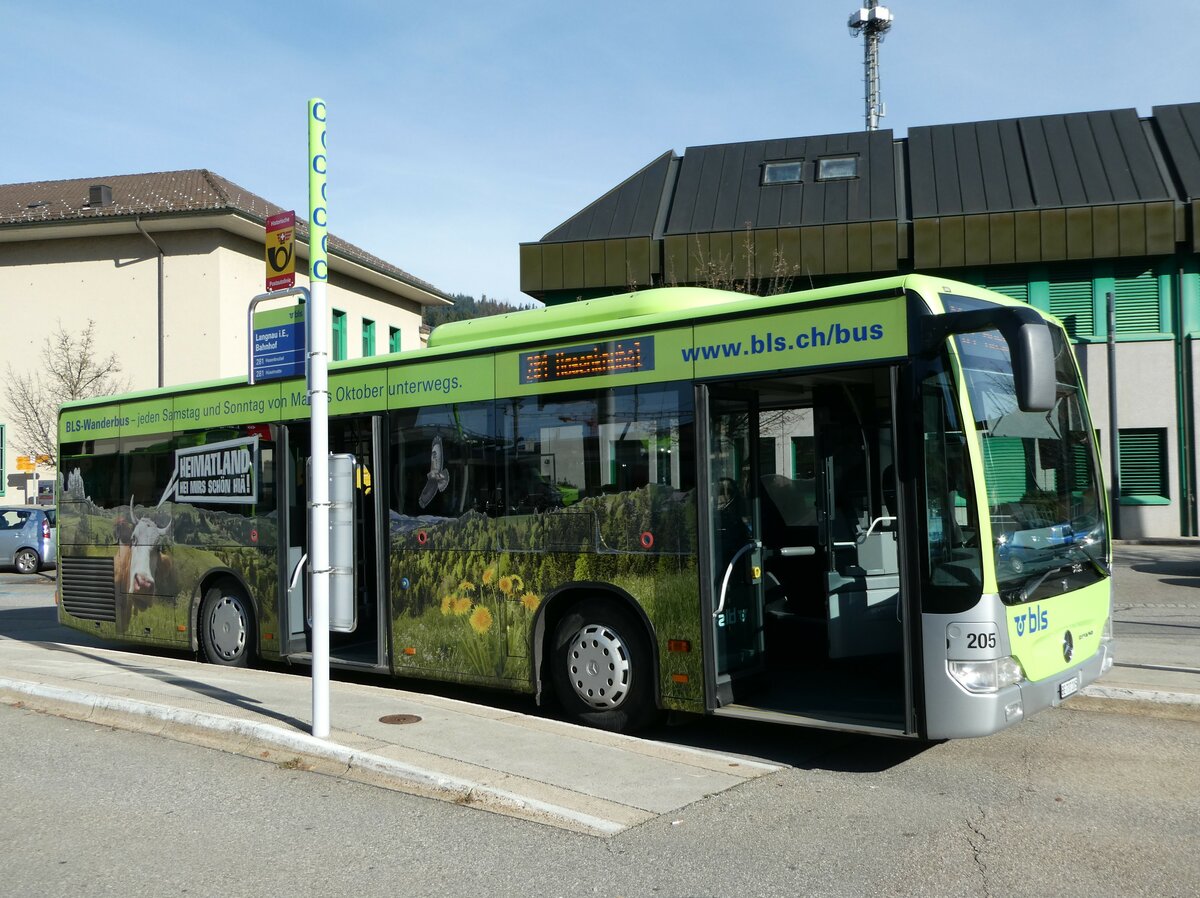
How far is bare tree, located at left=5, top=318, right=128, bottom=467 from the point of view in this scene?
3438 centimetres

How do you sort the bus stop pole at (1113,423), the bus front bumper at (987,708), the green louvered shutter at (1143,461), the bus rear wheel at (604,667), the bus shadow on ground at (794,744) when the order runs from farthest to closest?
1. the green louvered shutter at (1143,461)
2. the bus stop pole at (1113,423)
3. the bus rear wheel at (604,667)
4. the bus shadow on ground at (794,744)
5. the bus front bumper at (987,708)

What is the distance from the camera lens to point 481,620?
8617 millimetres

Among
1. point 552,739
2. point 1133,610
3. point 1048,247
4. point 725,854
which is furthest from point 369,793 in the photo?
point 1048,247

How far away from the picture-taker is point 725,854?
17.4 ft

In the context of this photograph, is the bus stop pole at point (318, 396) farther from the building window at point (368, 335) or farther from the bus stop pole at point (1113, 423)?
the building window at point (368, 335)

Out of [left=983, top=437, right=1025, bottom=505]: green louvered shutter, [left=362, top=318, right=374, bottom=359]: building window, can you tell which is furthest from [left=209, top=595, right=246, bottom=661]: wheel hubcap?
[left=362, top=318, right=374, bottom=359]: building window

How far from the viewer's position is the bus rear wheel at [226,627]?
1075 cm

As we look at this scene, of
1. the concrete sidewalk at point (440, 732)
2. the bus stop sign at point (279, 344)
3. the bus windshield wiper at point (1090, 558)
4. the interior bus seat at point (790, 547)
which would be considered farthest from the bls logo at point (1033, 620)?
the bus stop sign at point (279, 344)

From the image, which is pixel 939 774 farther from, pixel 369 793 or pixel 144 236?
Result: pixel 144 236

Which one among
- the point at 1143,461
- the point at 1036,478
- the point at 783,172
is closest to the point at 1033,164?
the point at 783,172

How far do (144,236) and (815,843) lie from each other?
3339 cm

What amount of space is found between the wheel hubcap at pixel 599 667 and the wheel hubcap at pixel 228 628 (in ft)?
13.9

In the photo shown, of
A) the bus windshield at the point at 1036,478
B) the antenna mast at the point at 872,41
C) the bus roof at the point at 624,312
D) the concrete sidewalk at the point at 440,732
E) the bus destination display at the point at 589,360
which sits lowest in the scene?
the concrete sidewalk at the point at 440,732

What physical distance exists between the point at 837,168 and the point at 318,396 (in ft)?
82.1
